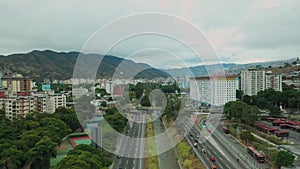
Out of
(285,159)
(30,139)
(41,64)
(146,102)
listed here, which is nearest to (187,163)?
(285,159)

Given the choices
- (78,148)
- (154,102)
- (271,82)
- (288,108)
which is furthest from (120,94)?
(271,82)

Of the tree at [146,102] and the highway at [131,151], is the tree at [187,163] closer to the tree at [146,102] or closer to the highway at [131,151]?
the highway at [131,151]

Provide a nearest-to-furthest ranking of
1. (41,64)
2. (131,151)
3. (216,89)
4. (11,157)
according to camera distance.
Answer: (11,157)
(131,151)
(216,89)
(41,64)

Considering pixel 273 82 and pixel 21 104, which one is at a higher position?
pixel 273 82

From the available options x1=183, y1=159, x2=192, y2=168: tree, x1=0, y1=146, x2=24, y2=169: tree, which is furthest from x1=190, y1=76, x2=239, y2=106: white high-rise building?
x1=0, y1=146, x2=24, y2=169: tree

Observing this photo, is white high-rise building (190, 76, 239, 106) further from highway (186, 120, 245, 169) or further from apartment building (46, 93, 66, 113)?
apartment building (46, 93, 66, 113)

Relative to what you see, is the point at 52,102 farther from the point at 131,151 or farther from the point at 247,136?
the point at 247,136
